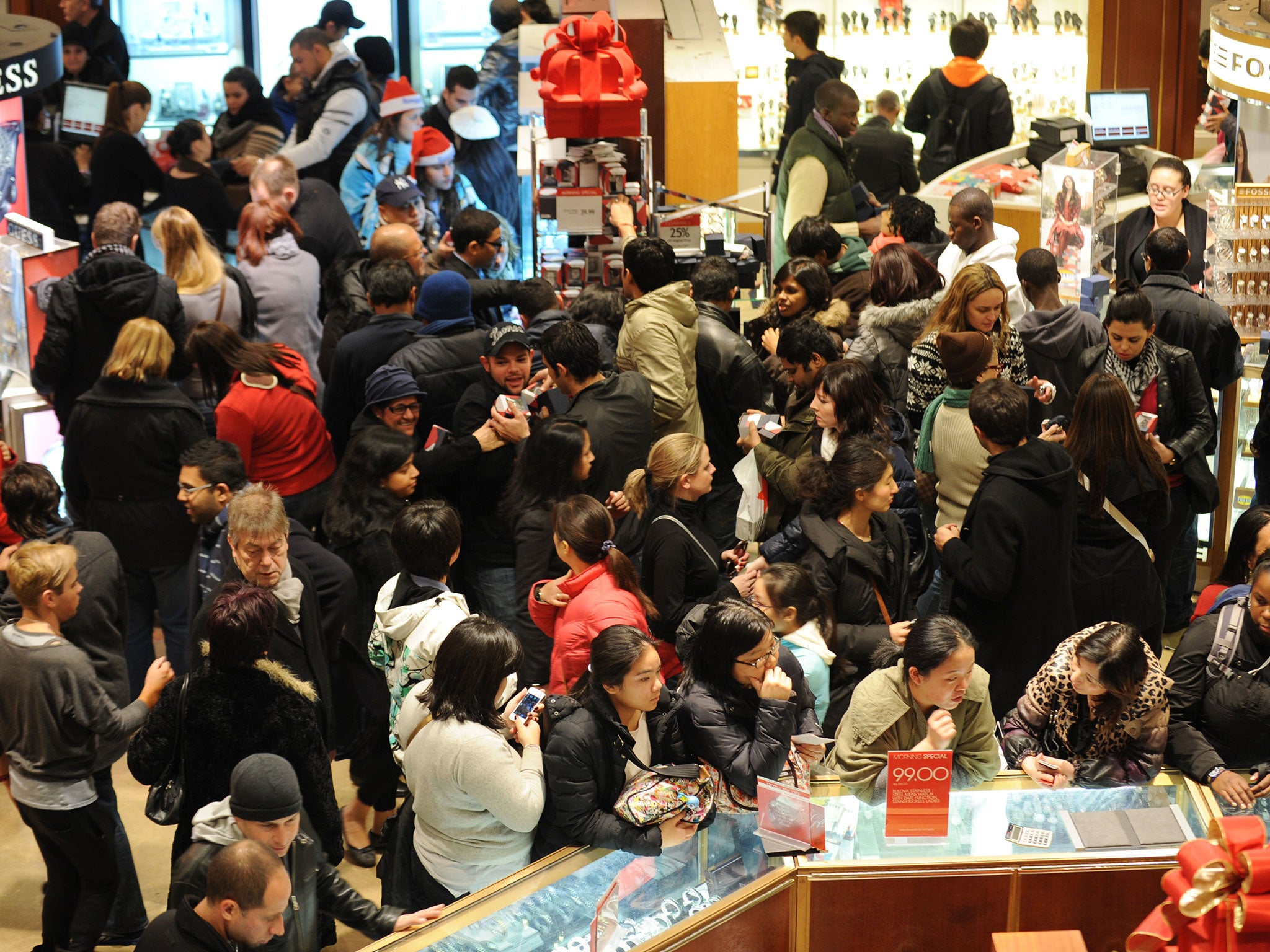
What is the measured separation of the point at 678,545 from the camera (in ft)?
13.7

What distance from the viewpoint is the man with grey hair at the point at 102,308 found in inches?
214

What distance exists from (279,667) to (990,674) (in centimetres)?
211

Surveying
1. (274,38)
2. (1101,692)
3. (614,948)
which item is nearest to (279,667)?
(614,948)

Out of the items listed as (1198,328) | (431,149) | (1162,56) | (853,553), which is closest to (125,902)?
(853,553)

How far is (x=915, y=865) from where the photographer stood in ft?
11.1

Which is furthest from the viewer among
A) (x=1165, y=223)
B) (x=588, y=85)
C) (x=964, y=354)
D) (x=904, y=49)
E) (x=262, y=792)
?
(x=904, y=49)

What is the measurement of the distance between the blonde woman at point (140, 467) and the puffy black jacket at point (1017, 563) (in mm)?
2546

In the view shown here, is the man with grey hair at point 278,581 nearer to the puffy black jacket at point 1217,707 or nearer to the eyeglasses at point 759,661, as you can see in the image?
the eyeglasses at point 759,661

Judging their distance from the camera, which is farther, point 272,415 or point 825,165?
point 825,165

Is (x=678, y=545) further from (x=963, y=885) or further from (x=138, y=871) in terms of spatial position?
(x=138, y=871)

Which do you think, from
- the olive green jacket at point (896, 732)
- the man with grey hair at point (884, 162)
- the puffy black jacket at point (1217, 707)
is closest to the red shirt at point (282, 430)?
the olive green jacket at point (896, 732)

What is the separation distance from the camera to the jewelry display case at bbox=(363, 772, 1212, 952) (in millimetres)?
3203

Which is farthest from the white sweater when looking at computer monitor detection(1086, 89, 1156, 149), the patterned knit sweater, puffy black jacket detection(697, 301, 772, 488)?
computer monitor detection(1086, 89, 1156, 149)

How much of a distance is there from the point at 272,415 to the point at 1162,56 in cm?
859
